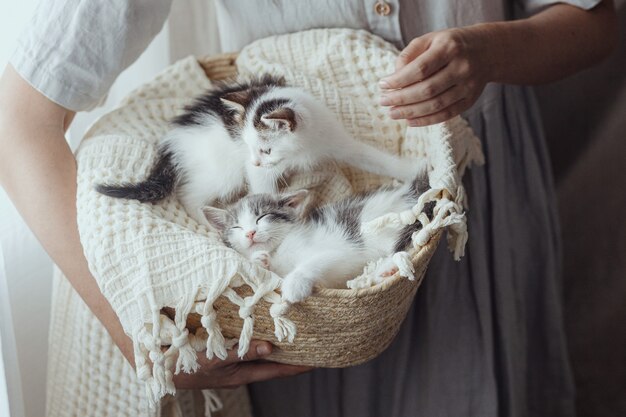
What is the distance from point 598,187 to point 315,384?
2.89ft

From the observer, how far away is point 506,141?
121 centimetres

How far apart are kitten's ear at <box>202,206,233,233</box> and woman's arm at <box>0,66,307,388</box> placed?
18cm

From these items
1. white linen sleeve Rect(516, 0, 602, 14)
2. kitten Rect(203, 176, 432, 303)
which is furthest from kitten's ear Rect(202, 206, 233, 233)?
white linen sleeve Rect(516, 0, 602, 14)

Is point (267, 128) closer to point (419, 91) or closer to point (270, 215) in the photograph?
point (270, 215)

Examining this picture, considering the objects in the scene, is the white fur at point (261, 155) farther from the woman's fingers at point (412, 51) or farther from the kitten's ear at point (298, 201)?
the woman's fingers at point (412, 51)

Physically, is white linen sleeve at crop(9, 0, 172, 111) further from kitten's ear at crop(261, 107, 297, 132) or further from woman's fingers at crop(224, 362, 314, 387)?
woman's fingers at crop(224, 362, 314, 387)

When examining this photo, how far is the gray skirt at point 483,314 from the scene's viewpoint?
3.54 feet

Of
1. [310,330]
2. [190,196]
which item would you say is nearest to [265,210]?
[190,196]

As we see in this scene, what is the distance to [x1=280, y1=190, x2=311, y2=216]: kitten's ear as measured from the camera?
101 centimetres

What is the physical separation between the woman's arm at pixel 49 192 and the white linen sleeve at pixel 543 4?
688 millimetres

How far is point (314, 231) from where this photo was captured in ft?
3.21

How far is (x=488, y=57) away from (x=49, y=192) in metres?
0.61

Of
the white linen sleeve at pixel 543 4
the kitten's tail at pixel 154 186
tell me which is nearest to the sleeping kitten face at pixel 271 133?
the kitten's tail at pixel 154 186

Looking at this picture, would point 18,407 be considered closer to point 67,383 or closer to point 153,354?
point 67,383
